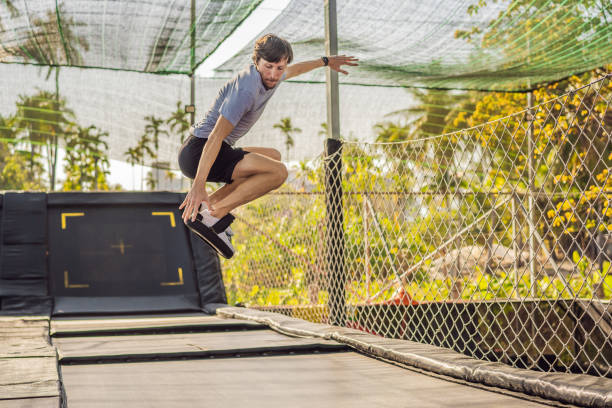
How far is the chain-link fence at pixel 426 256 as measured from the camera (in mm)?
3027

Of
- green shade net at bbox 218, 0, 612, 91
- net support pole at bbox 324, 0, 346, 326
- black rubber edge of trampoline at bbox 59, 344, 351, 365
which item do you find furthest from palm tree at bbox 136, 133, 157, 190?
black rubber edge of trampoline at bbox 59, 344, 351, 365

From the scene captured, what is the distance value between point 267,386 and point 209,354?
581mm

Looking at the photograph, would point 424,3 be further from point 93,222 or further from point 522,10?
point 93,222

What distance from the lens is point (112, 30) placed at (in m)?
4.23

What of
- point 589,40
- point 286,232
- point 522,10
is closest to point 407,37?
point 522,10

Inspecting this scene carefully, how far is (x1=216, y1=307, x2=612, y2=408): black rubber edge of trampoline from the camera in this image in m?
1.50

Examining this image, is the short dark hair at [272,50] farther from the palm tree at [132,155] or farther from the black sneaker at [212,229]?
the palm tree at [132,155]

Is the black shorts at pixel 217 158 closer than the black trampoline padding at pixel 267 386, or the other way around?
the black trampoline padding at pixel 267 386

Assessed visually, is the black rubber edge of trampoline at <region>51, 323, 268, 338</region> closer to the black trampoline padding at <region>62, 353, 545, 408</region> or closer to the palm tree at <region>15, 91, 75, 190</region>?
the black trampoline padding at <region>62, 353, 545, 408</region>

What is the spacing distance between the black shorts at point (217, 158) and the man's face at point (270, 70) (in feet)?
0.95

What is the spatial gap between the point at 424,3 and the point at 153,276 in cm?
235

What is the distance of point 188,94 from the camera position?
5062mm

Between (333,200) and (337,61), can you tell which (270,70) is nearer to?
(337,61)

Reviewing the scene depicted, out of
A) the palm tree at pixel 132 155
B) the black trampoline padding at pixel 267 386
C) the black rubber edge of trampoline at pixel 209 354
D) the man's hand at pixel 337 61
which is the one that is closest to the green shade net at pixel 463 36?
the man's hand at pixel 337 61
